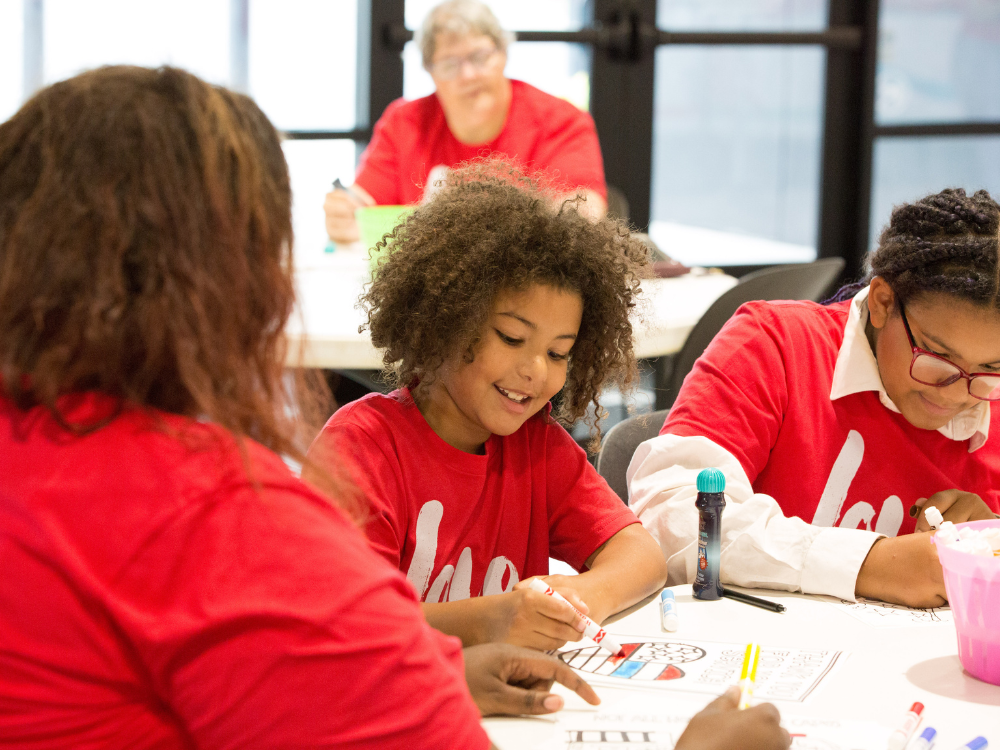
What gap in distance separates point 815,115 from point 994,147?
1160 mm

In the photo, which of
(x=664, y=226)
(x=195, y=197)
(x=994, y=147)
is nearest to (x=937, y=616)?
(x=195, y=197)

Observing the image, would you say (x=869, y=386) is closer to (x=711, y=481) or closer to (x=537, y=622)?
(x=711, y=481)

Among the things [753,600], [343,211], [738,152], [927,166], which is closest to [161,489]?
[753,600]

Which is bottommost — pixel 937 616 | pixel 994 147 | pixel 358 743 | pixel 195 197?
pixel 937 616

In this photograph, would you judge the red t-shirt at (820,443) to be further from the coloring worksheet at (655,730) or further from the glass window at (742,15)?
the glass window at (742,15)

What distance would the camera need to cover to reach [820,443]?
1634 millimetres

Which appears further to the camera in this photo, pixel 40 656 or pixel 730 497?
pixel 730 497

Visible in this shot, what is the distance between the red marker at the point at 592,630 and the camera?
3.80 ft

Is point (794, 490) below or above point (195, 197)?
below

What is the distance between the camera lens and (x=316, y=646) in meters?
0.63

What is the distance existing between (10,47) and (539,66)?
249 centimetres

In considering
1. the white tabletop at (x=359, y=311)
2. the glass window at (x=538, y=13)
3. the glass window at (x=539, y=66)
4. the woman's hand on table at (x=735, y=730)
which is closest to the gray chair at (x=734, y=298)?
the white tabletop at (x=359, y=311)

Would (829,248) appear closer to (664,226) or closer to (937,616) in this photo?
(664,226)

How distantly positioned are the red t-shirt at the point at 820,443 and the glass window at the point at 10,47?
4035 mm
